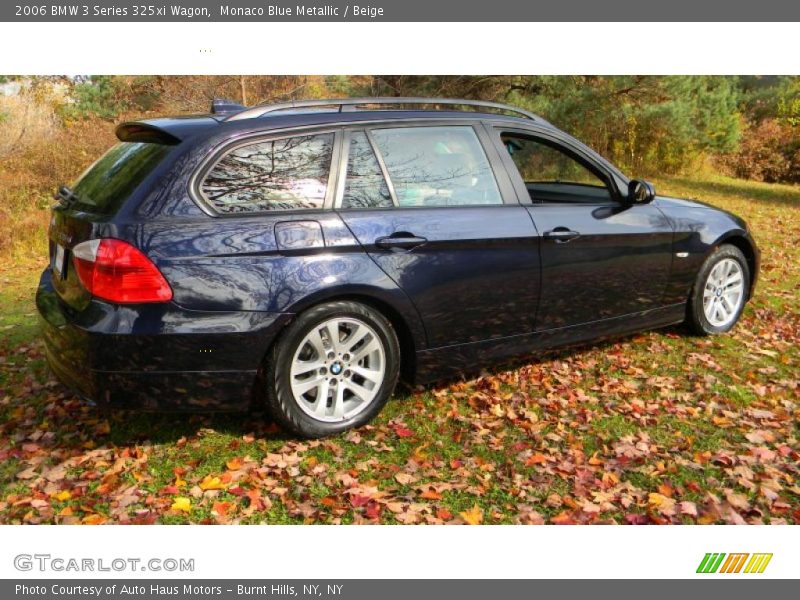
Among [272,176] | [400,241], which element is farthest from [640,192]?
[272,176]

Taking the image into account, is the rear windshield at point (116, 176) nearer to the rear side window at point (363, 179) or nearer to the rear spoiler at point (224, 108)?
the rear spoiler at point (224, 108)

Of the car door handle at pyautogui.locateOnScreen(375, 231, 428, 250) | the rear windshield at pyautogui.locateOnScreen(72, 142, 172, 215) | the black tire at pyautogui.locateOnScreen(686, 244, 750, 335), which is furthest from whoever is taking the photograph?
the black tire at pyautogui.locateOnScreen(686, 244, 750, 335)

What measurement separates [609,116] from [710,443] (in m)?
12.9

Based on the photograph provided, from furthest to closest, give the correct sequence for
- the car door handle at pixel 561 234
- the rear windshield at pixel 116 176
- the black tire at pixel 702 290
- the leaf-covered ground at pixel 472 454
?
the black tire at pixel 702 290
the car door handle at pixel 561 234
the rear windshield at pixel 116 176
the leaf-covered ground at pixel 472 454

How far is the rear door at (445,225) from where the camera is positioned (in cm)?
393

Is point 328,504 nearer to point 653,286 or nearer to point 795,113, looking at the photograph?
point 653,286

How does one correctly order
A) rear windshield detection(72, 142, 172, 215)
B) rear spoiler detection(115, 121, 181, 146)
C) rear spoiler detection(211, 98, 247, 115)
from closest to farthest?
rear windshield detection(72, 142, 172, 215)
rear spoiler detection(115, 121, 181, 146)
rear spoiler detection(211, 98, 247, 115)

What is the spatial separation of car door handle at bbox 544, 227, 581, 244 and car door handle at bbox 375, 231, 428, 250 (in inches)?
37.2

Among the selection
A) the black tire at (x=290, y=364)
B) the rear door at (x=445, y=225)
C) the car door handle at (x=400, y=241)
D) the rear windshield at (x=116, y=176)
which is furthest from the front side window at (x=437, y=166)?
the rear windshield at (x=116, y=176)

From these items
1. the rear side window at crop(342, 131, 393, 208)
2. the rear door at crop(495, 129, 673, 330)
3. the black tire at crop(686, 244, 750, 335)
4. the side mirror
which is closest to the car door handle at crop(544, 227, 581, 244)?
the rear door at crop(495, 129, 673, 330)

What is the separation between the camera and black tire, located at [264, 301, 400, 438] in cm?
368

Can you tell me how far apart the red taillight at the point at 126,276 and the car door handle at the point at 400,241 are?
1.14 m

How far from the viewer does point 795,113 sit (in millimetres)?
18922

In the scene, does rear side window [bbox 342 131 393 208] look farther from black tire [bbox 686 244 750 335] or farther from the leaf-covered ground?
black tire [bbox 686 244 750 335]
